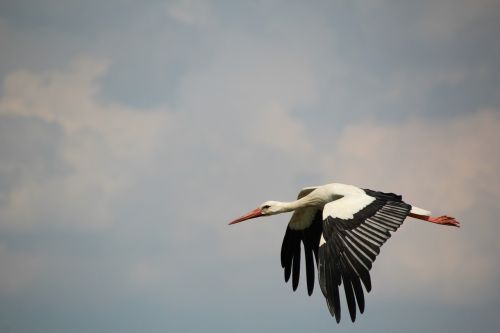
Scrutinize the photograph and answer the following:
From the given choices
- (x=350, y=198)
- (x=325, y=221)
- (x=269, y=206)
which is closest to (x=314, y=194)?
(x=269, y=206)

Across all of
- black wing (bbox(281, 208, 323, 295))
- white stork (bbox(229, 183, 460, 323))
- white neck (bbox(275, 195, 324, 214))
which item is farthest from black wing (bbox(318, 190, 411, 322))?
black wing (bbox(281, 208, 323, 295))

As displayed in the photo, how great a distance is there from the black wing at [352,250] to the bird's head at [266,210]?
4776 mm

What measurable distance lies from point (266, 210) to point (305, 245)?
126 centimetres

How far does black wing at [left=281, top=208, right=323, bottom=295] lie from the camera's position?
19031mm

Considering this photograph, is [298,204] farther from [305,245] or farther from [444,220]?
[444,220]

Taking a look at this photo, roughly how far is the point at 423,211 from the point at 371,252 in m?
4.79

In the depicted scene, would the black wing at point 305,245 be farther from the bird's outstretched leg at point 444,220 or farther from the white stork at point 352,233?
the bird's outstretched leg at point 444,220

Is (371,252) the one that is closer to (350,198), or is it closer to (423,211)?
(350,198)

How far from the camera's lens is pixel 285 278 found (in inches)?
757

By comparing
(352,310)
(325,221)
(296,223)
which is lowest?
(352,310)

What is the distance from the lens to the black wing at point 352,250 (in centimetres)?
1274

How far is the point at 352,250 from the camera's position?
1316 centimetres

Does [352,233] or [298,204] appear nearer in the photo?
[352,233]

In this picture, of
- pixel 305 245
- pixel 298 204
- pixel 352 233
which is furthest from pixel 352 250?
pixel 305 245
